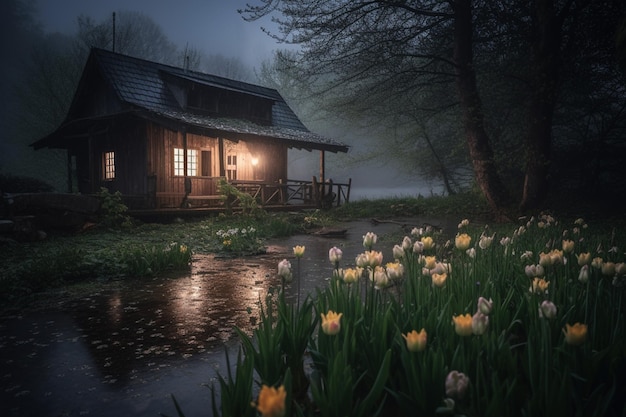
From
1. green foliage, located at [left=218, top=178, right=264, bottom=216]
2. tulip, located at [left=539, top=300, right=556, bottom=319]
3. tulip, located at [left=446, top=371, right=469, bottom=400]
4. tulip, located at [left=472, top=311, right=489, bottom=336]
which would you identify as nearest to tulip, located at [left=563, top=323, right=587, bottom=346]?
tulip, located at [left=539, top=300, right=556, bottom=319]

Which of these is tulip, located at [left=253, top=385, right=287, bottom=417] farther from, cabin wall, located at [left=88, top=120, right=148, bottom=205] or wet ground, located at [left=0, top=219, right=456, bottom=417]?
cabin wall, located at [left=88, top=120, right=148, bottom=205]

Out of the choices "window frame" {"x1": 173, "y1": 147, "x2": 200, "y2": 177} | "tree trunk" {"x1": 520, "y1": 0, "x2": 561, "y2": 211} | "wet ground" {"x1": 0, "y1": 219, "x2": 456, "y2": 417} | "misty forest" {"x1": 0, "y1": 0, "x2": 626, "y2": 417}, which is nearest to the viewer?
"misty forest" {"x1": 0, "y1": 0, "x2": 626, "y2": 417}

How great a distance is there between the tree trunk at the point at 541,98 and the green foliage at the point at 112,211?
38.8ft

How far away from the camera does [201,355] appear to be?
3.02 metres

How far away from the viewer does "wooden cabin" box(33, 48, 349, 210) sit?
16016mm

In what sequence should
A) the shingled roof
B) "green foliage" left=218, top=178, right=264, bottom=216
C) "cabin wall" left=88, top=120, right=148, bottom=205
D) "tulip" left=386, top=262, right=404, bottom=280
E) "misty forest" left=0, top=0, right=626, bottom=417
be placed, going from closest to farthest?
1. "misty forest" left=0, top=0, right=626, bottom=417
2. "tulip" left=386, top=262, right=404, bottom=280
3. "green foliage" left=218, top=178, right=264, bottom=216
4. the shingled roof
5. "cabin wall" left=88, top=120, right=148, bottom=205

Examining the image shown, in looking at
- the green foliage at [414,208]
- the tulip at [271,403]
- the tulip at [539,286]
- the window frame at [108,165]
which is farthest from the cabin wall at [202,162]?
the tulip at [271,403]

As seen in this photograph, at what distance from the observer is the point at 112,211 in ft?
37.6

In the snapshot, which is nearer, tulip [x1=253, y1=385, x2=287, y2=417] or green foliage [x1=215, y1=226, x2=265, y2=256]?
tulip [x1=253, y1=385, x2=287, y2=417]

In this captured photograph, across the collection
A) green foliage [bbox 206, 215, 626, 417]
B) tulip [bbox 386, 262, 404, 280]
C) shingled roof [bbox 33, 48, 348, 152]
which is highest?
shingled roof [bbox 33, 48, 348, 152]

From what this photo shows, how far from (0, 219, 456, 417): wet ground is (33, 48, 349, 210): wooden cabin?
1031 cm

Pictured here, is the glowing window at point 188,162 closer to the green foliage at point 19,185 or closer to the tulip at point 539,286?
the green foliage at point 19,185

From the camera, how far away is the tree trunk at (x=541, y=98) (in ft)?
34.4

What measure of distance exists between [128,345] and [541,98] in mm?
11595
